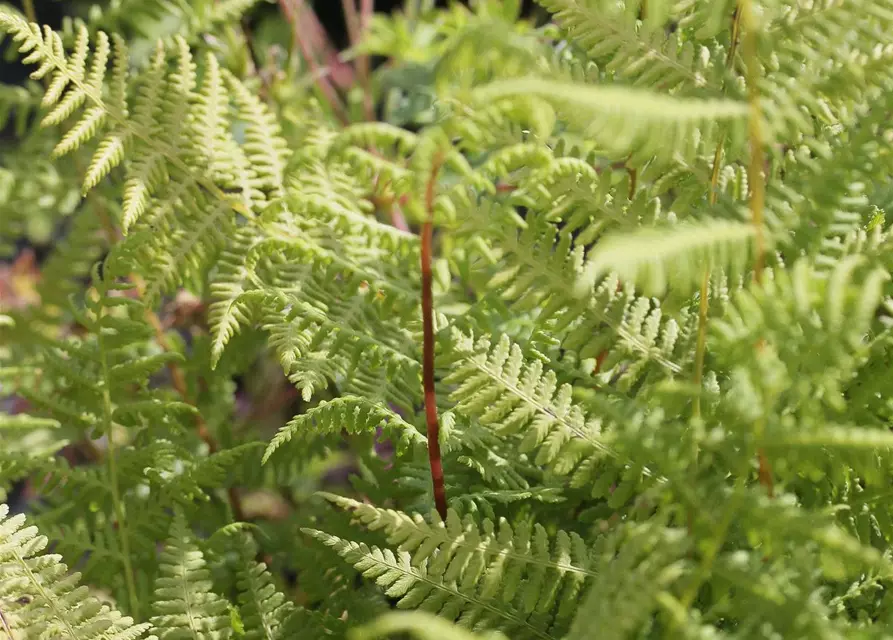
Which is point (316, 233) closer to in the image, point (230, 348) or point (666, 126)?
point (230, 348)

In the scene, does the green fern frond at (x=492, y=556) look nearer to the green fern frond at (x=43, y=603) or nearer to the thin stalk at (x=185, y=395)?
the green fern frond at (x=43, y=603)

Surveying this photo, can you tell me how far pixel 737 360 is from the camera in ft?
1.66

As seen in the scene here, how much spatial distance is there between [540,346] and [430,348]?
0.22 meters

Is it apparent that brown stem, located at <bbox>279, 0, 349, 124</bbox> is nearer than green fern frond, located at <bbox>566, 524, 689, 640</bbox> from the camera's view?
No

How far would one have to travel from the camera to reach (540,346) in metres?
0.84

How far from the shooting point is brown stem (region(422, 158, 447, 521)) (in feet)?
1.85

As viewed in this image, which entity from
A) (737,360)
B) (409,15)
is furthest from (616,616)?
(409,15)

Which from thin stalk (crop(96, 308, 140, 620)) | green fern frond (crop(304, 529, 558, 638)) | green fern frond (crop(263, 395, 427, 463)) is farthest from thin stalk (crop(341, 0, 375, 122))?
green fern frond (crop(304, 529, 558, 638))

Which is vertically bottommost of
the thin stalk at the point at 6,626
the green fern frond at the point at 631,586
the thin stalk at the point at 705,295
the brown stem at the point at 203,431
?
the brown stem at the point at 203,431

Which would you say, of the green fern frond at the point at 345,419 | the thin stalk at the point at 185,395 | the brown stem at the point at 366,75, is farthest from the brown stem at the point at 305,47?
the green fern frond at the point at 345,419

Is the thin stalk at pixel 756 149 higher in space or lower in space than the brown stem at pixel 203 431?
higher

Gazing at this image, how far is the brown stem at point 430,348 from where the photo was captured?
56cm

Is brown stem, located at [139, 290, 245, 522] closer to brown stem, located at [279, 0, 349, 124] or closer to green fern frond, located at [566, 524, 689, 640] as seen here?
brown stem, located at [279, 0, 349, 124]

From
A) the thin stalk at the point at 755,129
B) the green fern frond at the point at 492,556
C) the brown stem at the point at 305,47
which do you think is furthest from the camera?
the brown stem at the point at 305,47
